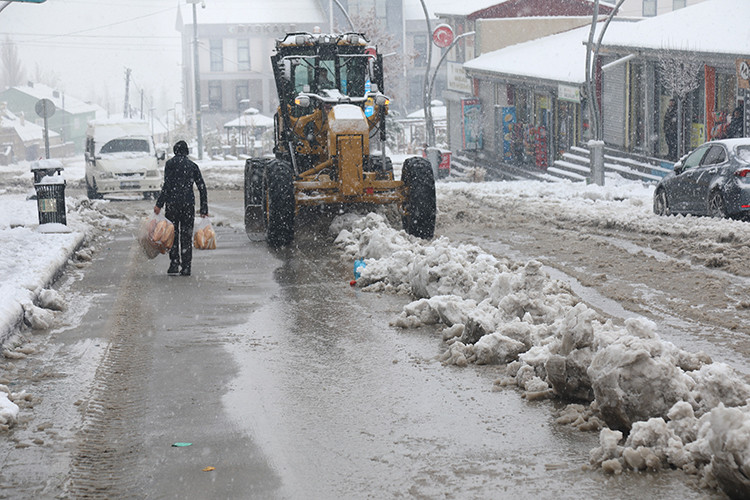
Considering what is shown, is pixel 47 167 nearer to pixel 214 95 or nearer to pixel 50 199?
pixel 50 199

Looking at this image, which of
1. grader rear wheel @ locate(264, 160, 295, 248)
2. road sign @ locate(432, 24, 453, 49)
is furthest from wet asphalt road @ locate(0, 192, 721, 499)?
road sign @ locate(432, 24, 453, 49)

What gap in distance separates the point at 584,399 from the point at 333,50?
35.3ft

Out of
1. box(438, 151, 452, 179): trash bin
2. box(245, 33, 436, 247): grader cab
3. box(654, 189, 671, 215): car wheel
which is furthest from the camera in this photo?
box(438, 151, 452, 179): trash bin

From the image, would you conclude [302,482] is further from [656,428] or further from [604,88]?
[604,88]

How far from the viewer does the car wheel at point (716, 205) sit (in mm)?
16500

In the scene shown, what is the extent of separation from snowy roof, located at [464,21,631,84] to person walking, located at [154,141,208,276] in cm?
2001

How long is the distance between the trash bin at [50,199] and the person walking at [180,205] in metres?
4.71

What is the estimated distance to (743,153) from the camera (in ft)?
54.6

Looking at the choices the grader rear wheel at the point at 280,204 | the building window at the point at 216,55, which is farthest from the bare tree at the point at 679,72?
the building window at the point at 216,55

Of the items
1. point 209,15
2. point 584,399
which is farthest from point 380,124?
point 209,15

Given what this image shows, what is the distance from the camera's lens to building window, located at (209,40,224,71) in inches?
2874

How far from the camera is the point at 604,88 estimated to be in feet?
113

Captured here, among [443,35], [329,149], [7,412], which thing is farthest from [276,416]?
[443,35]

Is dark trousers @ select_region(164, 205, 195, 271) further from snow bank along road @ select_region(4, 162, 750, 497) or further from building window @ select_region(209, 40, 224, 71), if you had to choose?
building window @ select_region(209, 40, 224, 71)
